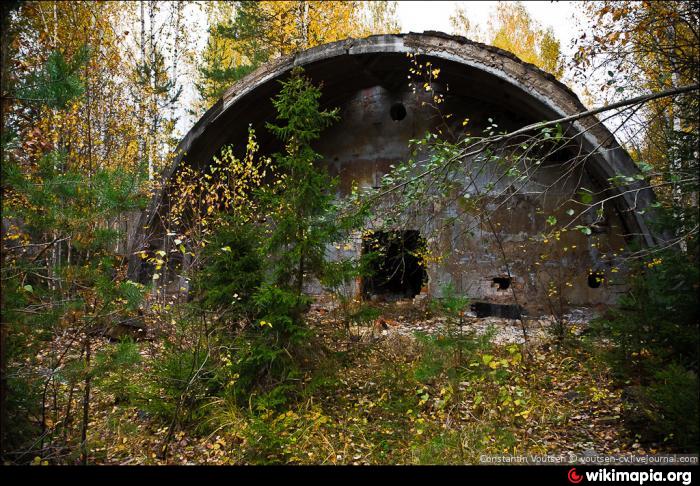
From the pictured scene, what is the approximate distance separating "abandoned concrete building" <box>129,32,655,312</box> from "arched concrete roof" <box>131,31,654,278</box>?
0.9 inches

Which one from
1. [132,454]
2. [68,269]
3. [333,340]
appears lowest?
Answer: [132,454]

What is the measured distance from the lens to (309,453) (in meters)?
4.56

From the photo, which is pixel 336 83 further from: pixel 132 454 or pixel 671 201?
pixel 132 454

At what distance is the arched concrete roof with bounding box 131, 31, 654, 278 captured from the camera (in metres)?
7.52

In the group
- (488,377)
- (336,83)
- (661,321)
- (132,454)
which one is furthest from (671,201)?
(132,454)

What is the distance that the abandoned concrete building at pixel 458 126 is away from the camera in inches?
317

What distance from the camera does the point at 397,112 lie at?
10.2 m

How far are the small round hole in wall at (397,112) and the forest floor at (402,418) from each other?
567 centimetres

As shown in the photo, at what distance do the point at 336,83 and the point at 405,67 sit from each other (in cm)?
154
